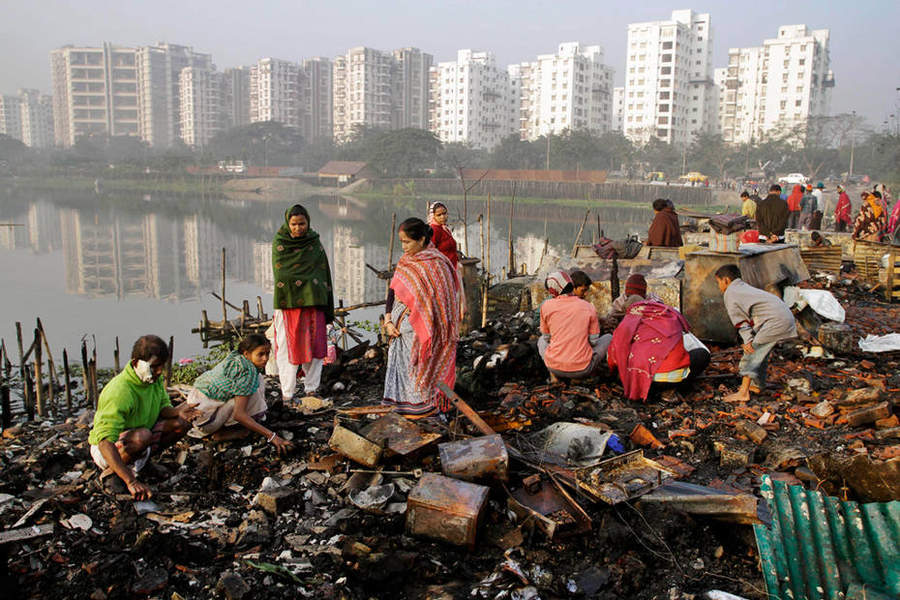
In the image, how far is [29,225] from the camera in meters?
30.9

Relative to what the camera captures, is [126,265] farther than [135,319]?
Yes

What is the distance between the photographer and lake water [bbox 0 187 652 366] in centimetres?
1359

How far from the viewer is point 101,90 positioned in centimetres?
10006

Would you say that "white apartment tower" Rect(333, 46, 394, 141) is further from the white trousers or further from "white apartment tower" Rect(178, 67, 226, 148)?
the white trousers

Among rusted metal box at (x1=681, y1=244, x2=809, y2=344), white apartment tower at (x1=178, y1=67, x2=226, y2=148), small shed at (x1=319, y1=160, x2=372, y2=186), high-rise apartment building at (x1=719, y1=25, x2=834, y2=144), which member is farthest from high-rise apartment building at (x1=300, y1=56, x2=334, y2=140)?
rusted metal box at (x1=681, y1=244, x2=809, y2=344)

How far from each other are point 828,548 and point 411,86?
97.1 meters

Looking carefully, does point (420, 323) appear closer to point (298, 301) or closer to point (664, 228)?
point (298, 301)

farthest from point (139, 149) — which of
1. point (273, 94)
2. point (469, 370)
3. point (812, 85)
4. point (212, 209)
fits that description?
point (469, 370)

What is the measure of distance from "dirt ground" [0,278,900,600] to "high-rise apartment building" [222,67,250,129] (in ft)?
355

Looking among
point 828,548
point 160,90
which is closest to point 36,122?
point 160,90

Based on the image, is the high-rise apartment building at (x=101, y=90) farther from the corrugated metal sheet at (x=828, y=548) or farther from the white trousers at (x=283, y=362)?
the corrugated metal sheet at (x=828, y=548)

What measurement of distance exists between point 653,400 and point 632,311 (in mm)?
671

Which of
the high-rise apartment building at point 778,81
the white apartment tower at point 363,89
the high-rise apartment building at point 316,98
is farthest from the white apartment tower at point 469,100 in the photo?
the high-rise apartment building at point 778,81

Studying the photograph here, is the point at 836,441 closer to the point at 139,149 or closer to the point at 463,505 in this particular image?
the point at 463,505
